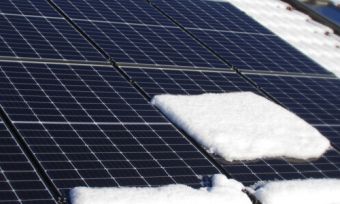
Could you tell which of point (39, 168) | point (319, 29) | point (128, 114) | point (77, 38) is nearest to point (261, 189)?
point (128, 114)

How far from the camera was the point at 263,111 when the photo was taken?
529 inches

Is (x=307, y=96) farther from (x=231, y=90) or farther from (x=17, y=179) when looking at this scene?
(x=17, y=179)

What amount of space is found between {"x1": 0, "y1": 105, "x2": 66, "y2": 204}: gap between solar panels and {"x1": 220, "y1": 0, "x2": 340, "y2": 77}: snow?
10123 millimetres

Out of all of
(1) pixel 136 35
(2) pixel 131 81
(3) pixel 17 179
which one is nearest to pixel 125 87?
(2) pixel 131 81

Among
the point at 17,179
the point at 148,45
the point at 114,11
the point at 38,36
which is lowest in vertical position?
the point at 17,179

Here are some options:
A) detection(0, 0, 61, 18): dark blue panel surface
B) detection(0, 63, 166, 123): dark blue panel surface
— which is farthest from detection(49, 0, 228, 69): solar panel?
detection(0, 63, 166, 123): dark blue panel surface

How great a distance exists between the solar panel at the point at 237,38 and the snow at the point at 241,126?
100 inches

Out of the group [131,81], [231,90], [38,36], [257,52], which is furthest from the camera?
[257,52]

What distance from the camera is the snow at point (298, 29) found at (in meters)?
19.4

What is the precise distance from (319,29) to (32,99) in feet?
42.6

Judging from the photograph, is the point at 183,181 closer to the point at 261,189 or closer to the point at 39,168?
the point at 261,189

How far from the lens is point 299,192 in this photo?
1114cm

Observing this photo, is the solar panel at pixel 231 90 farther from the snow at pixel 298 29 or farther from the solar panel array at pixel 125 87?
the snow at pixel 298 29

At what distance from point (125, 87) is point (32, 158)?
3451mm
